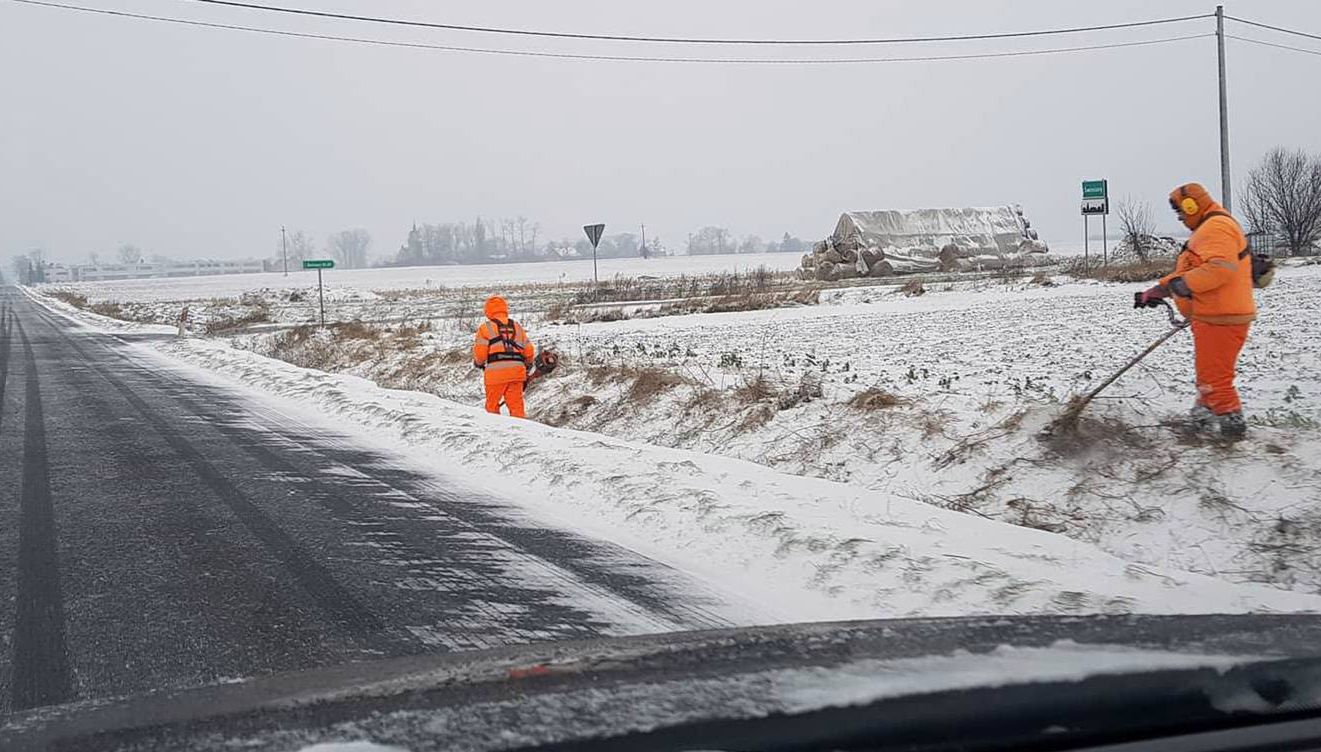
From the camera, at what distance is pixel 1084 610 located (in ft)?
15.8

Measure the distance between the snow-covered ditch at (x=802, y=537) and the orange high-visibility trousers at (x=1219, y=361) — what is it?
177 cm

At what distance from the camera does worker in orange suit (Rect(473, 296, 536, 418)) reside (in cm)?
1156

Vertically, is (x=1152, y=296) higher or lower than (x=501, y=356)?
higher

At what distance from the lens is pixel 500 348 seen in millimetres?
11672

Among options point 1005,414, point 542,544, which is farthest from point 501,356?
point 542,544

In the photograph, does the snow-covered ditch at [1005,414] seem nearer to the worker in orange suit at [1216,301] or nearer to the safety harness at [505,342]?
the worker in orange suit at [1216,301]

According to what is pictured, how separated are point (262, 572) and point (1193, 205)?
617cm

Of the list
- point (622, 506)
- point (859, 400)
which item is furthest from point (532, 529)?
point (859, 400)

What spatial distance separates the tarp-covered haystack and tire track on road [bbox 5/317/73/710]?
44.6 m

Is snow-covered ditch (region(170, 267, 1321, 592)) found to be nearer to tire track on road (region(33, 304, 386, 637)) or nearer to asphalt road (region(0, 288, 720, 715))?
asphalt road (region(0, 288, 720, 715))

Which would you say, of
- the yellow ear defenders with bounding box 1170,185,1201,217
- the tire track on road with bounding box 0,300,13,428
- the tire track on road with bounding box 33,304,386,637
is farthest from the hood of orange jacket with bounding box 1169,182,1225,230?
the tire track on road with bounding box 0,300,13,428

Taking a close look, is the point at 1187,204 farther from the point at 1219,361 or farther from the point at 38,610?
the point at 38,610

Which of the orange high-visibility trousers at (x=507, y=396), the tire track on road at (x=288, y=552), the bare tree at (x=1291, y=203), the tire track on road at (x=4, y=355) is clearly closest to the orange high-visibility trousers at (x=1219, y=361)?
the tire track on road at (x=288, y=552)

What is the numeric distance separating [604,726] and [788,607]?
136 inches
